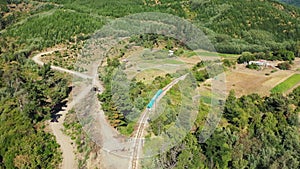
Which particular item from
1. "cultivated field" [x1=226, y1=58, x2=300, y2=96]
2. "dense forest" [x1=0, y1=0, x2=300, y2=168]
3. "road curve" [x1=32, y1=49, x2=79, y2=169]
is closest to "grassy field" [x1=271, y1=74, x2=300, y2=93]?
"cultivated field" [x1=226, y1=58, x2=300, y2=96]

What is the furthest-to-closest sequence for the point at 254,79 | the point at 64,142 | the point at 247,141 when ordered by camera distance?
the point at 254,79 < the point at 247,141 < the point at 64,142

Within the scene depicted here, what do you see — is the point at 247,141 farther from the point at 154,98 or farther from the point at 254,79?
the point at 254,79

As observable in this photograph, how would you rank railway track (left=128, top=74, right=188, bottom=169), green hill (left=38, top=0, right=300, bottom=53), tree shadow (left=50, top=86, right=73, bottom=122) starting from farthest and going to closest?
green hill (left=38, top=0, right=300, bottom=53)
tree shadow (left=50, top=86, right=73, bottom=122)
railway track (left=128, top=74, right=188, bottom=169)

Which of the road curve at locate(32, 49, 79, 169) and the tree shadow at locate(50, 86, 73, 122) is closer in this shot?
the road curve at locate(32, 49, 79, 169)

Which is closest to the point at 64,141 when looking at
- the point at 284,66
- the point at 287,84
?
the point at 287,84

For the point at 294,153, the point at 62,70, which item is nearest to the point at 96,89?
the point at 62,70

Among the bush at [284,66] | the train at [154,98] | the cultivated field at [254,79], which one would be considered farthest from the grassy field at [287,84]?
the train at [154,98]

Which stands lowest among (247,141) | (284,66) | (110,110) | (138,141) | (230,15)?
(247,141)

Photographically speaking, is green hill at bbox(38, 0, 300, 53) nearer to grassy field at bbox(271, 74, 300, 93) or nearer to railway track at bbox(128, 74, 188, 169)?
grassy field at bbox(271, 74, 300, 93)

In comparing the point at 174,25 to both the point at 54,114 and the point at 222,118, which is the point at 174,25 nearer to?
the point at 222,118
